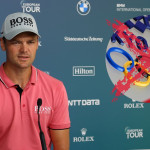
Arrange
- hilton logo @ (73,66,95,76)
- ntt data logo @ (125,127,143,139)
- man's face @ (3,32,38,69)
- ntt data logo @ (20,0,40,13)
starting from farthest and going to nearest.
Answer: ntt data logo @ (125,127,143,139) < hilton logo @ (73,66,95,76) < ntt data logo @ (20,0,40,13) < man's face @ (3,32,38,69)

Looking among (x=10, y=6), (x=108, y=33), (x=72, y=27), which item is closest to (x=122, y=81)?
(x=108, y=33)

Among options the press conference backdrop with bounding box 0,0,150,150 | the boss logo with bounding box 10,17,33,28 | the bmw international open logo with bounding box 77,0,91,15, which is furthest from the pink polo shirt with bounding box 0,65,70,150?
the bmw international open logo with bounding box 77,0,91,15

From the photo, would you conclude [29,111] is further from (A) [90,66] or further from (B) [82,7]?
(B) [82,7]

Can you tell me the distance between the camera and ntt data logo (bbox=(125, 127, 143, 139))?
204 centimetres

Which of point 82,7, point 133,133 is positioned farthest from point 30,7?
point 133,133

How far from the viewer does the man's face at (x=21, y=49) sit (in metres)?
1.08

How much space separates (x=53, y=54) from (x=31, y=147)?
876mm

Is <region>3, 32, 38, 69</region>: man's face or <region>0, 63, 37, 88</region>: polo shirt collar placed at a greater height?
<region>3, 32, 38, 69</region>: man's face

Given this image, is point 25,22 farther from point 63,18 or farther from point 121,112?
point 121,112

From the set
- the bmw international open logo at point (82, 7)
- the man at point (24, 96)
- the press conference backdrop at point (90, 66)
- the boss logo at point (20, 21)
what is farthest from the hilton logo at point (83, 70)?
the boss logo at point (20, 21)

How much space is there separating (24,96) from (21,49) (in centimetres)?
19

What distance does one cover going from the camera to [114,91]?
6.56 feet

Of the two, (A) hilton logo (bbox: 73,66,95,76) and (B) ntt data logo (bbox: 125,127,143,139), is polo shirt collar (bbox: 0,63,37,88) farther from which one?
(B) ntt data logo (bbox: 125,127,143,139)

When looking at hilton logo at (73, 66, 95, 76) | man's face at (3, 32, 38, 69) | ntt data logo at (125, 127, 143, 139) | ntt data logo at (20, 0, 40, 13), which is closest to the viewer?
man's face at (3, 32, 38, 69)
